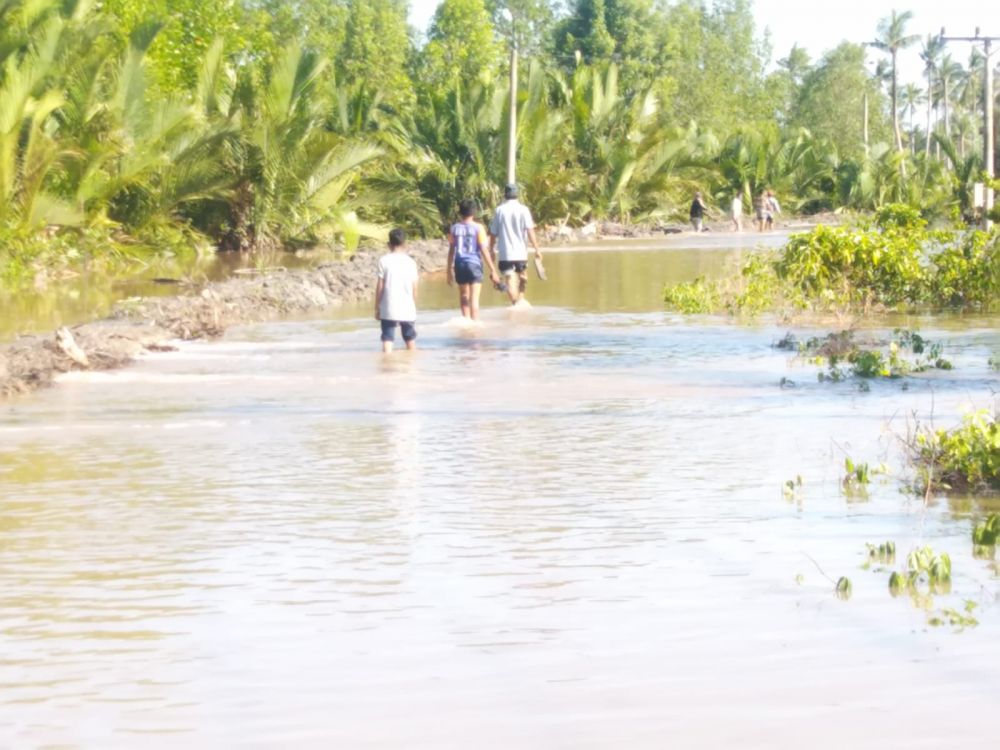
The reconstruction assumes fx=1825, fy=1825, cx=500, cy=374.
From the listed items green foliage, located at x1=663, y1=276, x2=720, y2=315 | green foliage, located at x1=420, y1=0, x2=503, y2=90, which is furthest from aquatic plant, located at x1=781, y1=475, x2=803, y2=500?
green foliage, located at x1=420, y1=0, x2=503, y2=90

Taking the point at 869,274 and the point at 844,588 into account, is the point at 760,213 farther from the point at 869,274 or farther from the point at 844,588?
the point at 844,588

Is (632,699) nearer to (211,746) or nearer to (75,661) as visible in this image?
(211,746)

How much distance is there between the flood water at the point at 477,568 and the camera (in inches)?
195

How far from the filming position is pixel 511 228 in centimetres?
2039

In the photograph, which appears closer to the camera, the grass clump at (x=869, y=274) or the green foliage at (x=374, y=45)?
the grass clump at (x=869, y=274)

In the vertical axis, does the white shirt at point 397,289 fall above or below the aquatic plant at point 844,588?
above

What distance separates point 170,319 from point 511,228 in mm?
4349

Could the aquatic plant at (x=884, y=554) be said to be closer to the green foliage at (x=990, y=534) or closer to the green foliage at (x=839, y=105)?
the green foliage at (x=990, y=534)

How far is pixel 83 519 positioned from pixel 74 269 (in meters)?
21.7

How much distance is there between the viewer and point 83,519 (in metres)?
8.12

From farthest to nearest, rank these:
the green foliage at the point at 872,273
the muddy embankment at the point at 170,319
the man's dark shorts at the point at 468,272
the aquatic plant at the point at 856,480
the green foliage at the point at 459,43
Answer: the green foliage at the point at 459,43
the green foliage at the point at 872,273
the man's dark shorts at the point at 468,272
the muddy embankment at the point at 170,319
the aquatic plant at the point at 856,480

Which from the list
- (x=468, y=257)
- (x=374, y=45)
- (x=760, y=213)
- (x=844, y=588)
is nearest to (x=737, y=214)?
(x=760, y=213)

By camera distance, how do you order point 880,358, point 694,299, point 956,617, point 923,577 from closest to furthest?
point 956,617, point 923,577, point 880,358, point 694,299

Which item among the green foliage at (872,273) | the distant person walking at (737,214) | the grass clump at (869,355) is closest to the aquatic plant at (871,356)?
the grass clump at (869,355)
